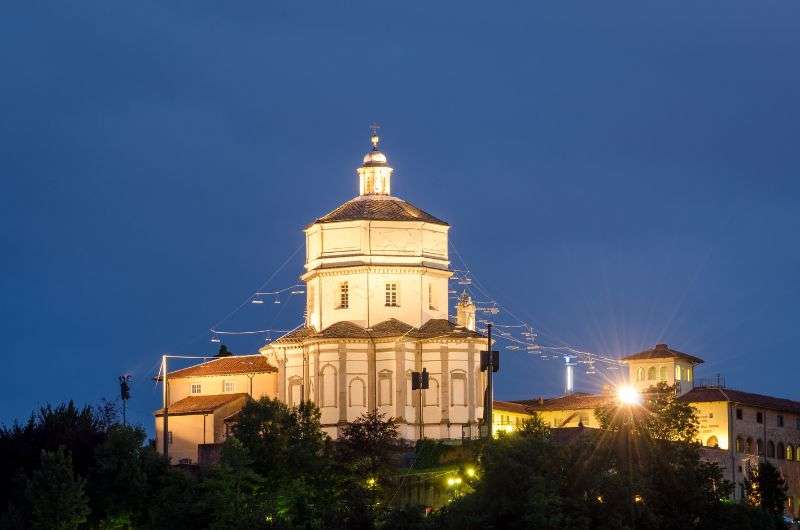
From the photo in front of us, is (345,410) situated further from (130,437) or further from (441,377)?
(130,437)

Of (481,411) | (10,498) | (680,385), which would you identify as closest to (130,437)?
(10,498)

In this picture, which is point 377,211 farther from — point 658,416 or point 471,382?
point 658,416

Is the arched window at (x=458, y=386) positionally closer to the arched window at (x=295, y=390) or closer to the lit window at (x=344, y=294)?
the lit window at (x=344, y=294)

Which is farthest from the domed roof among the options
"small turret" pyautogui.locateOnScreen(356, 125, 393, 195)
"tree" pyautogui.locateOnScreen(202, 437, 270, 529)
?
"tree" pyautogui.locateOnScreen(202, 437, 270, 529)

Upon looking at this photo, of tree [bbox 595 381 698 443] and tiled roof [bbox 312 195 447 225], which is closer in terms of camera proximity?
tree [bbox 595 381 698 443]

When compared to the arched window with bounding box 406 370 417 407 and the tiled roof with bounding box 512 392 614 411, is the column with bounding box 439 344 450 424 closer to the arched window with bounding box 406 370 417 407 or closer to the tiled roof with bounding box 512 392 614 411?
the arched window with bounding box 406 370 417 407

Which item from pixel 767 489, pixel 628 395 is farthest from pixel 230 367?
pixel 767 489

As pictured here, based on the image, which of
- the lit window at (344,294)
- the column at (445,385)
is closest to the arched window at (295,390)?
the lit window at (344,294)

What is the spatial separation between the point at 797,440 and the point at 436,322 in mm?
24868

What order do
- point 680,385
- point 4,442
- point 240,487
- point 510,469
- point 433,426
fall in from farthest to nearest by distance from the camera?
point 680,385
point 433,426
point 4,442
point 240,487
point 510,469

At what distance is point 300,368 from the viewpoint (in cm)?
11650

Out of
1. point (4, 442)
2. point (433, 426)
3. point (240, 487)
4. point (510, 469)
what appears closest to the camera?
point (510, 469)

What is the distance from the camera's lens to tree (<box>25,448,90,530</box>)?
8438 centimetres

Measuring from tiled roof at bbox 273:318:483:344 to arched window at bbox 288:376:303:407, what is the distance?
81.1 inches
